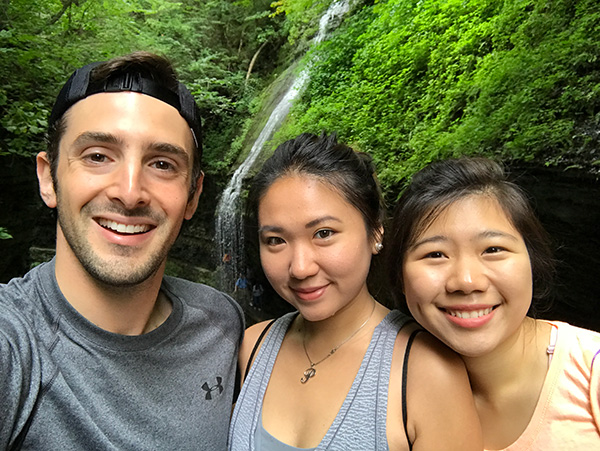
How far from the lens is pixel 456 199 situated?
48.0 inches

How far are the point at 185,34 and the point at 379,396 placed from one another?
11.4 meters

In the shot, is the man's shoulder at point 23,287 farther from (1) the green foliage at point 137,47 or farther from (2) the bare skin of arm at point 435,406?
(1) the green foliage at point 137,47

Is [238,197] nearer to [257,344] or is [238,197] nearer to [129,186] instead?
[257,344]

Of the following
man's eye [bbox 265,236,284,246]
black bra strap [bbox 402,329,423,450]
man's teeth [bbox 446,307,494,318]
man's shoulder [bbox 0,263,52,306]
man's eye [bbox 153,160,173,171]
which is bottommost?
black bra strap [bbox 402,329,423,450]

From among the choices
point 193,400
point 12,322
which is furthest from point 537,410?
point 12,322

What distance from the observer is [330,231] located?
4.26 feet

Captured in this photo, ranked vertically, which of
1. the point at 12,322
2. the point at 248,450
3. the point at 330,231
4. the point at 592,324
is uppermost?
the point at 330,231

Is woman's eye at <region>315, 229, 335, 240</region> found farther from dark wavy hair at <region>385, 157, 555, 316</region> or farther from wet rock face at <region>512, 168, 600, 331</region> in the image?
wet rock face at <region>512, 168, 600, 331</region>

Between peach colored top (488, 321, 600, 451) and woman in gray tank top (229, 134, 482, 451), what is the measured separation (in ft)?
0.64

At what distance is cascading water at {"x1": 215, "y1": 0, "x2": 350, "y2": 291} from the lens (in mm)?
7715

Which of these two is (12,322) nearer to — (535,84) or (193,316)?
(193,316)

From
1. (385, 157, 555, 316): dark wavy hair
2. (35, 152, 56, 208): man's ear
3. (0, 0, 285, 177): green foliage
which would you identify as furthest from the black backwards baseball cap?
(0, 0, 285, 177): green foliage

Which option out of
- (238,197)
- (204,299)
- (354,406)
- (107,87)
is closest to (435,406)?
(354,406)

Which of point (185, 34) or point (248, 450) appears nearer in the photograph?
point (248, 450)
